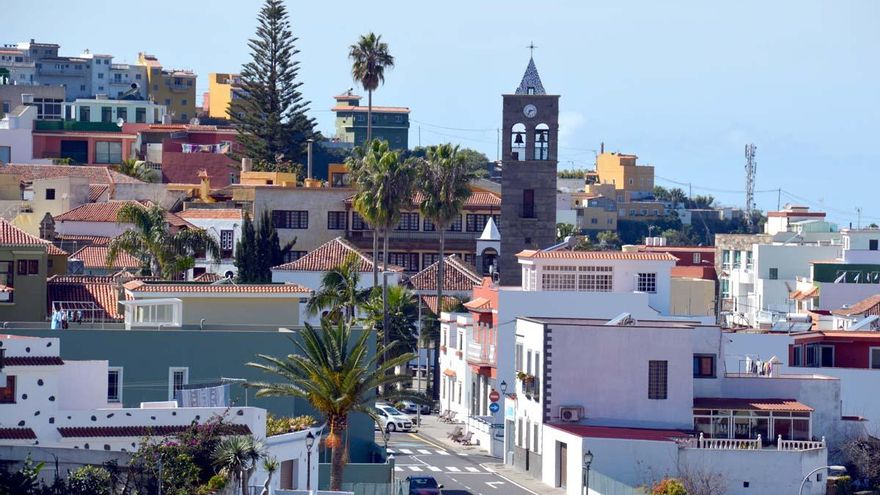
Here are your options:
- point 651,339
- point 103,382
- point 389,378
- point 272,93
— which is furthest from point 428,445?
point 272,93

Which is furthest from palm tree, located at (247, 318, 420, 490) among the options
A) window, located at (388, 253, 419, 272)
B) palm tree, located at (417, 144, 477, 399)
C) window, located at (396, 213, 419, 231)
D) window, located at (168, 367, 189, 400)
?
window, located at (396, 213, 419, 231)

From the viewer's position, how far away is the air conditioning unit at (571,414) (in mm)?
73312

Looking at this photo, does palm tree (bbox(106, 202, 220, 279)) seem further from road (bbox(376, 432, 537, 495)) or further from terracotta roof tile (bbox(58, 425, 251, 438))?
terracotta roof tile (bbox(58, 425, 251, 438))

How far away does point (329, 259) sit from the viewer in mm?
110750

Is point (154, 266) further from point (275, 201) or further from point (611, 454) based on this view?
point (611, 454)

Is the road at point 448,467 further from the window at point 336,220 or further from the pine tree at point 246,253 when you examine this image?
the window at point 336,220

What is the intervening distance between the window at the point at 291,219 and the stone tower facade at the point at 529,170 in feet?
59.8

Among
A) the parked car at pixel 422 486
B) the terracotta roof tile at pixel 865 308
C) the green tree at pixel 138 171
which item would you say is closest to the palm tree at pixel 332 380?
the parked car at pixel 422 486

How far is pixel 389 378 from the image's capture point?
58.8m

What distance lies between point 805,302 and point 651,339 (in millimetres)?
46076

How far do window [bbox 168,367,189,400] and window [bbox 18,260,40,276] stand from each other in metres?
18.1

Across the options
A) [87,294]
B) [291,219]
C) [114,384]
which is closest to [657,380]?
[87,294]

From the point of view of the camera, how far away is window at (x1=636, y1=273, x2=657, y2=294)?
290 ft

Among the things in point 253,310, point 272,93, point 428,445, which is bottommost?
point 428,445
